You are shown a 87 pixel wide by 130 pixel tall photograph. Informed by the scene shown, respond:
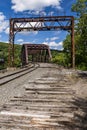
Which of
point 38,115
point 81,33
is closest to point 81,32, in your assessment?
point 81,33

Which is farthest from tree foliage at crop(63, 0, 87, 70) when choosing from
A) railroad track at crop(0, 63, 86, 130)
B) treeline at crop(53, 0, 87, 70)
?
railroad track at crop(0, 63, 86, 130)

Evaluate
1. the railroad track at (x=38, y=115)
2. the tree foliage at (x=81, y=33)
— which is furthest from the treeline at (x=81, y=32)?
the railroad track at (x=38, y=115)

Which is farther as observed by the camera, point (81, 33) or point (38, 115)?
point (81, 33)

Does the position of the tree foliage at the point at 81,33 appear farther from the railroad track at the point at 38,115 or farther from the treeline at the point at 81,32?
the railroad track at the point at 38,115

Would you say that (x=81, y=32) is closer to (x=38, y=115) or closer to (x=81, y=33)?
(x=81, y=33)

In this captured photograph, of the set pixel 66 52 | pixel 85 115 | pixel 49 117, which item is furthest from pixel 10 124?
pixel 66 52

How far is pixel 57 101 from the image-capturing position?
9789 mm

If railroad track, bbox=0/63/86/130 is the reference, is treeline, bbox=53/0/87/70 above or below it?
above

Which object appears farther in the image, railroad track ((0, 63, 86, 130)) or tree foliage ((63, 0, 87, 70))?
tree foliage ((63, 0, 87, 70))

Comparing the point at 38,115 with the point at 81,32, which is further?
the point at 81,32

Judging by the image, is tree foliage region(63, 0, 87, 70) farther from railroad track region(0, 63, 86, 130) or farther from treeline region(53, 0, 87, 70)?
railroad track region(0, 63, 86, 130)

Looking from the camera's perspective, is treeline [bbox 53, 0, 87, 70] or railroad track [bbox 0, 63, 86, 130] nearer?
railroad track [bbox 0, 63, 86, 130]

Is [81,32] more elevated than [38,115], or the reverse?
[81,32]

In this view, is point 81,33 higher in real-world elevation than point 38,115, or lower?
higher
